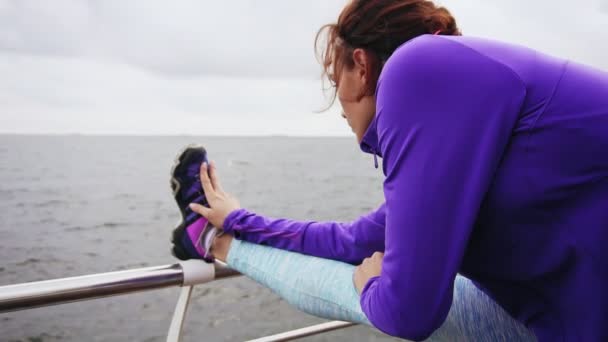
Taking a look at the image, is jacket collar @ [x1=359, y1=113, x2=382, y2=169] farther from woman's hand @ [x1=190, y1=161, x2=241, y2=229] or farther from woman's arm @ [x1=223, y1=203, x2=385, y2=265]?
woman's hand @ [x1=190, y1=161, x2=241, y2=229]

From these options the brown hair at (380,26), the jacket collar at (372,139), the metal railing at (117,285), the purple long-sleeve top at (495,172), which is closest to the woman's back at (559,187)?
the purple long-sleeve top at (495,172)

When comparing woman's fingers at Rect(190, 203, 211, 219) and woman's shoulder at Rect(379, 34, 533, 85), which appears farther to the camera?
woman's fingers at Rect(190, 203, 211, 219)

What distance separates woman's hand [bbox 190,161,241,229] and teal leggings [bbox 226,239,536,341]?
0.22 m

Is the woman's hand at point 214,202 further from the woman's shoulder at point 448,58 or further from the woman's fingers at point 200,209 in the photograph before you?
the woman's shoulder at point 448,58

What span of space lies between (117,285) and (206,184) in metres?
0.39

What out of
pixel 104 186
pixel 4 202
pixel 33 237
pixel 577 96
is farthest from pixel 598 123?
pixel 104 186

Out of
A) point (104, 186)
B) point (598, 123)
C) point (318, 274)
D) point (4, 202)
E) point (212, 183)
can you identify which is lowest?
point (104, 186)

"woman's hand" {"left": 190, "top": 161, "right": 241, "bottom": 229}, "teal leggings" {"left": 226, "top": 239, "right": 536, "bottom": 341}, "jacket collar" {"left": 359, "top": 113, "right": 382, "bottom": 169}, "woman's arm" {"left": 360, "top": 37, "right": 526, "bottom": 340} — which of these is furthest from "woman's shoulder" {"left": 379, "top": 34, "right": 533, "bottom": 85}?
"woman's hand" {"left": 190, "top": 161, "right": 241, "bottom": 229}

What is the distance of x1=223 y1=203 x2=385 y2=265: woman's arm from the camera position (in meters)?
1.20

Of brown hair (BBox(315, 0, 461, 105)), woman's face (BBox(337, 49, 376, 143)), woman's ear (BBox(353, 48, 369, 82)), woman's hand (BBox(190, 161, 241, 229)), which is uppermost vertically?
brown hair (BBox(315, 0, 461, 105))

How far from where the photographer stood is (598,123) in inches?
28.0

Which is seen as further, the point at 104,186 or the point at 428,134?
the point at 104,186

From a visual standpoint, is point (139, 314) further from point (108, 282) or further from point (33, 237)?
point (33, 237)

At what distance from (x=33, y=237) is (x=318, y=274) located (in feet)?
83.4
